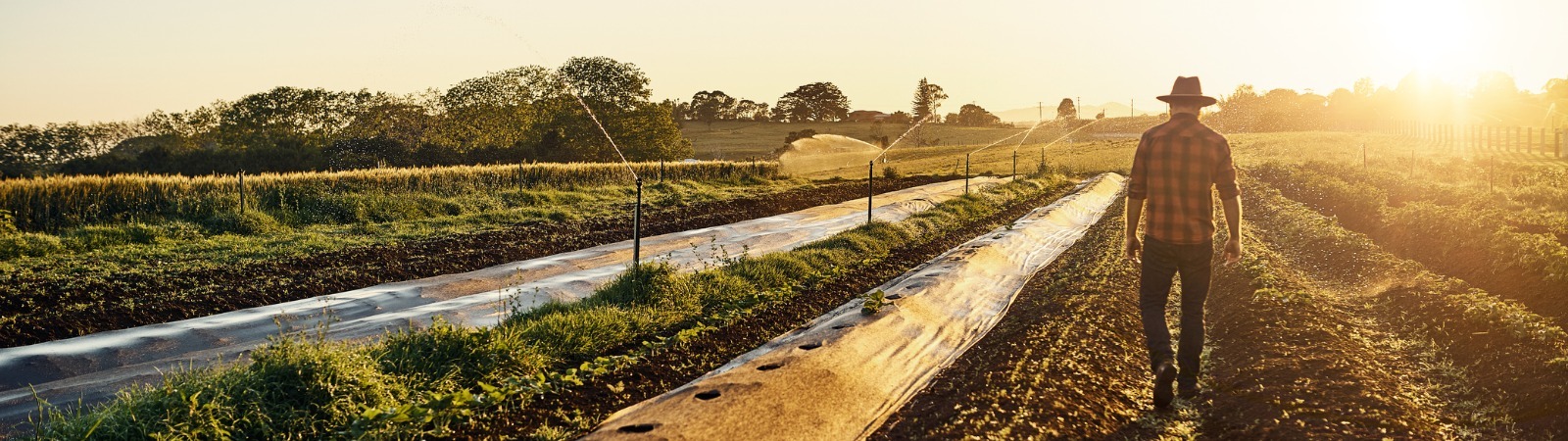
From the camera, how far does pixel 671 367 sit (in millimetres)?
7539

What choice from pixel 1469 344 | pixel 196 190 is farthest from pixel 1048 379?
pixel 196 190

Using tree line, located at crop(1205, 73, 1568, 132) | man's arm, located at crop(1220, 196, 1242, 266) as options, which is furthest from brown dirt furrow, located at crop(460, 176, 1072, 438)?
tree line, located at crop(1205, 73, 1568, 132)

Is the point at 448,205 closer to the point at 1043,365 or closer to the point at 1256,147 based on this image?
the point at 1043,365

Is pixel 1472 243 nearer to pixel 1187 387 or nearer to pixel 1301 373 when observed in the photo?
pixel 1301 373

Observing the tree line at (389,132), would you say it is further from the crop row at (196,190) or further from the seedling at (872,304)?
the seedling at (872,304)

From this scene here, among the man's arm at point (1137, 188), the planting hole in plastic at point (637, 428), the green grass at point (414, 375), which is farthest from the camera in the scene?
the man's arm at point (1137, 188)

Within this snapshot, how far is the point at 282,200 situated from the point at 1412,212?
22395 millimetres

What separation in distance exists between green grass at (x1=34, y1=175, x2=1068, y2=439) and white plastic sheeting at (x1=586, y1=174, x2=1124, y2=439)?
958 millimetres

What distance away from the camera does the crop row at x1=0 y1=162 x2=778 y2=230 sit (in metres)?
17.6

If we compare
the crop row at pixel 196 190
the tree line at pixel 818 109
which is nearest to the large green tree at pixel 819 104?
the tree line at pixel 818 109

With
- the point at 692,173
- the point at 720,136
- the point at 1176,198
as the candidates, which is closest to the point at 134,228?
the point at 1176,198

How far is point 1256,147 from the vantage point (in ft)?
203

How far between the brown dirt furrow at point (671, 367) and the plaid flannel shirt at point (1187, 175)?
3578 mm

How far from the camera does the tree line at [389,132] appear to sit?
52.2 metres
